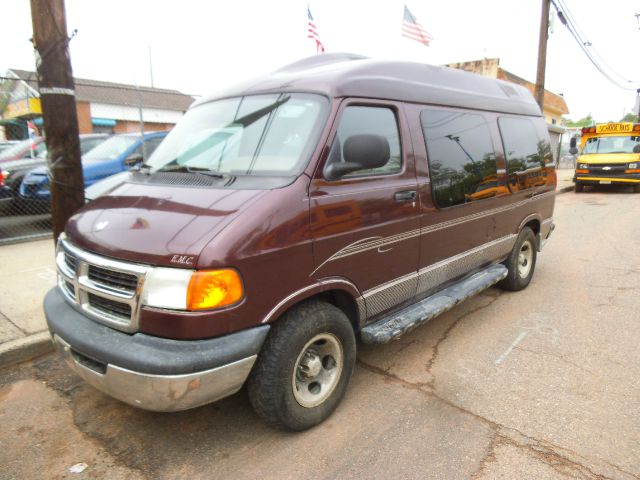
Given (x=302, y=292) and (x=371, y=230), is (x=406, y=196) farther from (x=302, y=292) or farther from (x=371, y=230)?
(x=302, y=292)

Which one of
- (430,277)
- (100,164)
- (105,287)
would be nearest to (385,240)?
(430,277)

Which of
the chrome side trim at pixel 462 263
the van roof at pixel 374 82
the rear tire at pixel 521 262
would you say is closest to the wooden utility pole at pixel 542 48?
the rear tire at pixel 521 262

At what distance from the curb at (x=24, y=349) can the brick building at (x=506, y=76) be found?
703 inches

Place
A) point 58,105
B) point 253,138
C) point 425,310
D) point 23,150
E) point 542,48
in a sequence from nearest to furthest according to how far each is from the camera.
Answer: point 253,138
point 425,310
point 58,105
point 23,150
point 542,48

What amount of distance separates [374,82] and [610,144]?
16446 mm

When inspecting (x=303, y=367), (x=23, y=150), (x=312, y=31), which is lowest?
(x=303, y=367)

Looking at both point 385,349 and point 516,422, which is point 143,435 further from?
point 516,422

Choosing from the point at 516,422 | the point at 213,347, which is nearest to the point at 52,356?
the point at 213,347

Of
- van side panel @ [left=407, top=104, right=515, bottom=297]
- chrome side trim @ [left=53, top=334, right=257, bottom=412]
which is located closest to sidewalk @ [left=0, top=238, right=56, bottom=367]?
chrome side trim @ [left=53, top=334, right=257, bottom=412]

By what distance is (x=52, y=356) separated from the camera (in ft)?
12.9

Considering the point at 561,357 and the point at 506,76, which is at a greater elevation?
the point at 506,76

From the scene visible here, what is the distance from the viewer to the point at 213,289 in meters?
2.29

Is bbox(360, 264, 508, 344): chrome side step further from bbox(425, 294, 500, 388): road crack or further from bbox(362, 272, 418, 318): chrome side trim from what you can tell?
bbox(425, 294, 500, 388): road crack

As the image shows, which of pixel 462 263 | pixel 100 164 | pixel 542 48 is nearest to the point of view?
pixel 462 263
